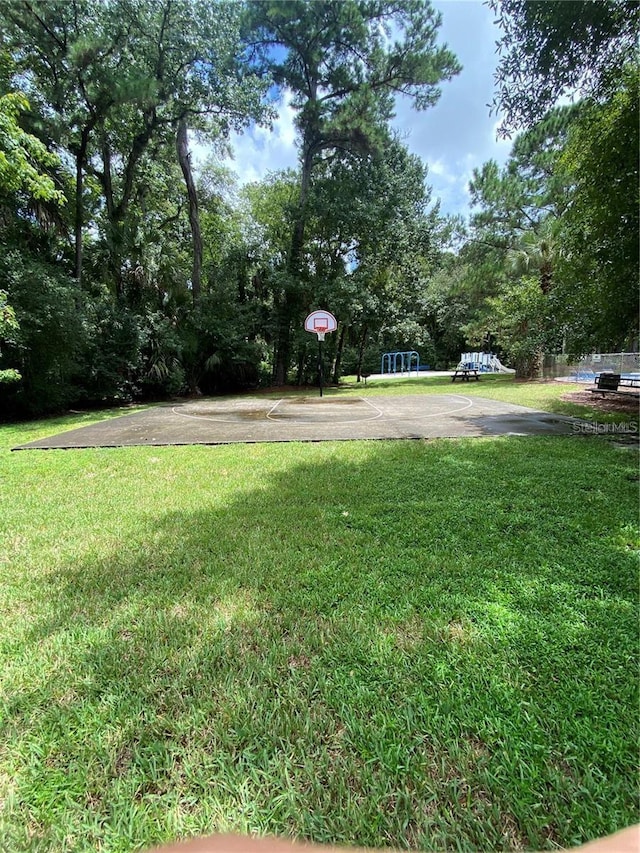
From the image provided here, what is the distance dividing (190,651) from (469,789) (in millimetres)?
1103

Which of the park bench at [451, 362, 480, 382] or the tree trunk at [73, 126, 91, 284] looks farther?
the park bench at [451, 362, 480, 382]

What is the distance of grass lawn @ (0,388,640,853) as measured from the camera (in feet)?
3.37

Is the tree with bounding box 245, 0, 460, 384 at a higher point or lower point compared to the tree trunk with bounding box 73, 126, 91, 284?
higher

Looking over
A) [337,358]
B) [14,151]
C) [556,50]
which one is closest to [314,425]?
[556,50]

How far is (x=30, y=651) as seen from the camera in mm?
1603

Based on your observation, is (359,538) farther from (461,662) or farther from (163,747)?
(163,747)

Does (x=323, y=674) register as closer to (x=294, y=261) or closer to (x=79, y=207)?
(x=79, y=207)

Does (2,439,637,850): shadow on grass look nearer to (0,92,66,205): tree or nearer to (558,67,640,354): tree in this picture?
(558,67,640,354): tree

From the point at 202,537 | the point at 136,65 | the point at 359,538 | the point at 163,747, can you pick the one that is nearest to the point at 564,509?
the point at 359,538

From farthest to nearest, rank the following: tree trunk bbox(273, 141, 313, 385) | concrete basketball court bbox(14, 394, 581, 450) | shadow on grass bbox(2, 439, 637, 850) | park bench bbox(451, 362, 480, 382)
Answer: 1. park bench bbox(451, 362, 480, 382)
2. tree trunk bbox(273, 141, 313, 385)
3. concrete basketball court bbox(14, 394, 581, 450)
4. shadow on grass bbox(2, 439, 637, 850)

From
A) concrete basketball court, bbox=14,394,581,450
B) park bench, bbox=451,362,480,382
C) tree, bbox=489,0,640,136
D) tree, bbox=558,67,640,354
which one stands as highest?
tree, bbox=489,0,640,136

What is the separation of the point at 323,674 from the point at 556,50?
6617mm

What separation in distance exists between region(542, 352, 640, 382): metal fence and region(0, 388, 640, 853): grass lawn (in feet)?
44.4

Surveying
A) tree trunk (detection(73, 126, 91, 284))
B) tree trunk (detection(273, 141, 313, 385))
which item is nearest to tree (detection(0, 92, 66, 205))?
tree trunk (detection(73, 126, 91, 284))
